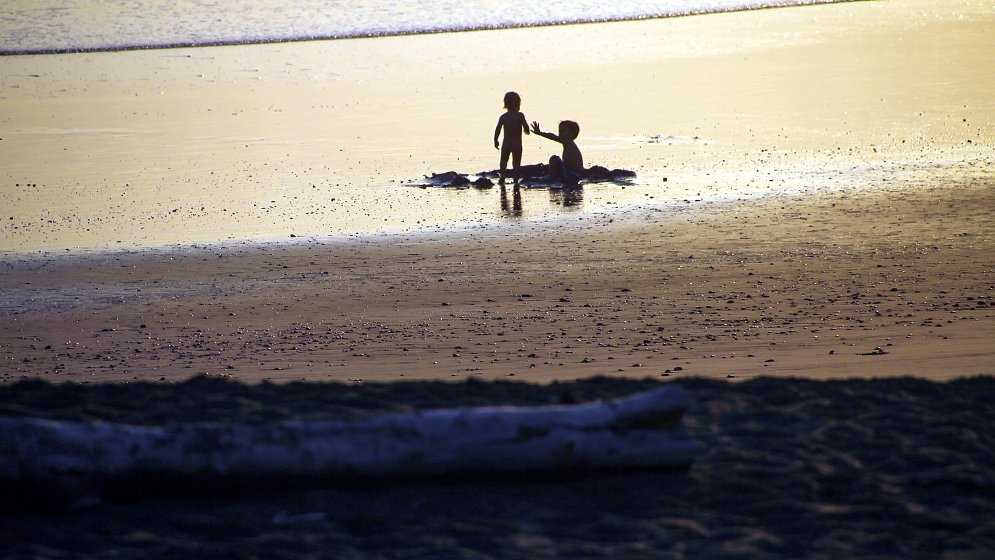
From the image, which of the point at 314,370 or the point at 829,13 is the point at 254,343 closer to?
the point at 314,370

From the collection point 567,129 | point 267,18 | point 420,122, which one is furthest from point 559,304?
point 267,18

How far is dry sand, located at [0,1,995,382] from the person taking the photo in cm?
996

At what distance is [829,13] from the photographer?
41844 millimetres

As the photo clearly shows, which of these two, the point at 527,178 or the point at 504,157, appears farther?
the point at 527,178

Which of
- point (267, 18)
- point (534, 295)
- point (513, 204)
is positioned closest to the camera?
point (534, 295)

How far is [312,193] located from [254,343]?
7.03m

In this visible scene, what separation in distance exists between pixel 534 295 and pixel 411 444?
5267 millimetres

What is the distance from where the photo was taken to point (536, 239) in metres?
14.1

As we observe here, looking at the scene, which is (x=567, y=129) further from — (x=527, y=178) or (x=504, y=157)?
(x=504, y=157)

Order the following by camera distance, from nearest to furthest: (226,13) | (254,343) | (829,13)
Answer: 1. (254,343)
2. (829,13)
3. (226,13)

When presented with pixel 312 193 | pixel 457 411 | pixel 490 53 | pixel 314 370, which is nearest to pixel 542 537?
pixel 457 411

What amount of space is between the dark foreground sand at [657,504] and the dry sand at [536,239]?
5.58 ft

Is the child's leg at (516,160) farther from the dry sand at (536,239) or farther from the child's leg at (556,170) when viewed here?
the dry sand at (536,239)

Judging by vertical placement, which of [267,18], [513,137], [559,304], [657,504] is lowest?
[657,504]
